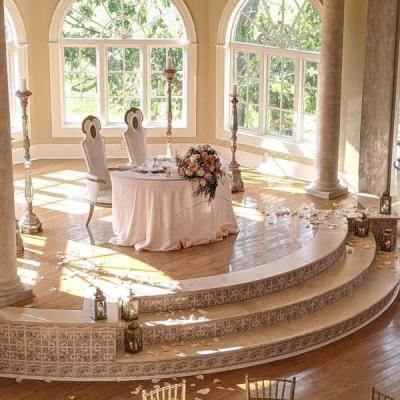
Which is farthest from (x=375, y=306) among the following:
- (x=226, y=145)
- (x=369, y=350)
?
(x=226, y=145)

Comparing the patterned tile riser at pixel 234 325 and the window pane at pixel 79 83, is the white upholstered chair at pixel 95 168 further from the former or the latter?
the window pane at pixel 79 83

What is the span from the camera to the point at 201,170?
32.1ft

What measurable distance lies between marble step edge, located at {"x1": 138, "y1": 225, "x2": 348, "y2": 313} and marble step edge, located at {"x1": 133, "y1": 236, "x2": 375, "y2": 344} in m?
0.08

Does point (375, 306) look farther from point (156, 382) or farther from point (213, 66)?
point (213, 66)

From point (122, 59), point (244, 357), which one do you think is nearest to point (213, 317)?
point (244, 357)

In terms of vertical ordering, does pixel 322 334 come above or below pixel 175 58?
below

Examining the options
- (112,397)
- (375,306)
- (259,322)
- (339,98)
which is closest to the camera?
(112,397)

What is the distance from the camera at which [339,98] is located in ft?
39.8

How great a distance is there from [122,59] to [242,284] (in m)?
6.86

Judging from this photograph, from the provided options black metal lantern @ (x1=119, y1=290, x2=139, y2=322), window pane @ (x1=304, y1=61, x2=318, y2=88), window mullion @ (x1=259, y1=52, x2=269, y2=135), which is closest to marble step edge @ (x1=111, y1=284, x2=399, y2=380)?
black metal lantern @ (x1=119, y1=290, x2=139, y2=322)

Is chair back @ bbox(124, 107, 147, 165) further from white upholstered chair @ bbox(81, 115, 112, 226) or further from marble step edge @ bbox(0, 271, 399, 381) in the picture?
marble step edge @ bbox(0, 271, 399, 381)

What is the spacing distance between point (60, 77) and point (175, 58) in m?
1.97

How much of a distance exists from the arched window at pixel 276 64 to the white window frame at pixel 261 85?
0.02 metres

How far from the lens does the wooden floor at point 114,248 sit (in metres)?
8.96
